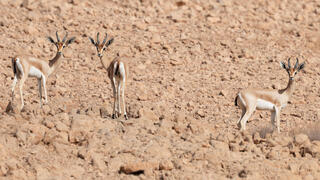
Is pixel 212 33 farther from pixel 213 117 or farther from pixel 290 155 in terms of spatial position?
pixel 290 155

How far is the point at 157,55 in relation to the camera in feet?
70.5

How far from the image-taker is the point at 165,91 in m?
19.2

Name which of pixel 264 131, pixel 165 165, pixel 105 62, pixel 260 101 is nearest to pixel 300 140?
pixel 264 131

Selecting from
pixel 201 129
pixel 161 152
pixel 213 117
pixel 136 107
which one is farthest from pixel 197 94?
pixel 161 152

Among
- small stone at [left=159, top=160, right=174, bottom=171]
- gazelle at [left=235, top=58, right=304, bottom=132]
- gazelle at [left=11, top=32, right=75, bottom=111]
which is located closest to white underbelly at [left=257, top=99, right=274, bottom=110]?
gazelle at [left=235, top=58, right=304, bottom=132]

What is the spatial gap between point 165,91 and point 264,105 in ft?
16.1

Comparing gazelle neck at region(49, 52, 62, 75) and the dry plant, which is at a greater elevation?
gazelle neck at region(49, 52, 62, 75)

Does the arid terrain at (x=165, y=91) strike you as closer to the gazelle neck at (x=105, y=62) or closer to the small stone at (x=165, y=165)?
the small stone at (x=165, y=165)

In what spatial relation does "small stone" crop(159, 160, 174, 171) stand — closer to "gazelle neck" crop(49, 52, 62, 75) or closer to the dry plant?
the dry plant

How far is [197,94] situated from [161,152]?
7572 millimetres

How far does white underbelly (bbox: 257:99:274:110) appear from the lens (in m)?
14.7

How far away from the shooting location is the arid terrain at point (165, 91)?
11.6 meters

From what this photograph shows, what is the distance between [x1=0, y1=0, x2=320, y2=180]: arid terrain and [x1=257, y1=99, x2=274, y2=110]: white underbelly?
0.48m

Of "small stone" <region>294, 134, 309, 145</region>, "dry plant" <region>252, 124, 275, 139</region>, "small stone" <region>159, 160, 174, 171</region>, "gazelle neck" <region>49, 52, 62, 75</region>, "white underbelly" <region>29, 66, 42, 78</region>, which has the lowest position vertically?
"small stone" <region>159, 160, 174, 171</region>
